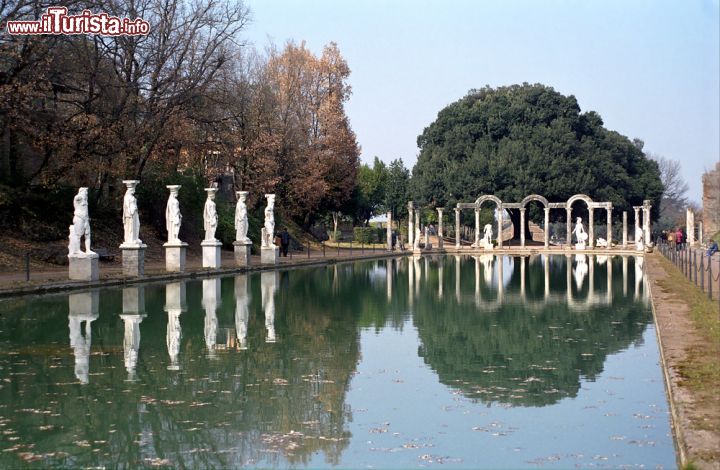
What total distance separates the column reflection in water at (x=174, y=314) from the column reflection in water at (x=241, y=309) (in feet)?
2.94

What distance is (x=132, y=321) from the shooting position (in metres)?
16.4

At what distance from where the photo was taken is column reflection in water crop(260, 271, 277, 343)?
49.1 feet

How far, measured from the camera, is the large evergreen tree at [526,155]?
6456 cm

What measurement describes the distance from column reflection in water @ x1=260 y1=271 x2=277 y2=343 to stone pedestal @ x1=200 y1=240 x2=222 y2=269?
1.58 m

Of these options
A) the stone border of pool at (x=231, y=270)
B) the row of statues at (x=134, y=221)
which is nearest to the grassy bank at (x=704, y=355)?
the stone border of pool at (x=231, y=270)

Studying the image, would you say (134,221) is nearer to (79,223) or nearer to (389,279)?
(79,223)

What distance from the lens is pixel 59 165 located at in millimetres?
33000

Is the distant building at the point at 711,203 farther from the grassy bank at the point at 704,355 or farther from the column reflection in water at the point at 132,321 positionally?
the column reflection in water at the point at 132,321

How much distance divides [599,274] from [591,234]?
2796 centimetres

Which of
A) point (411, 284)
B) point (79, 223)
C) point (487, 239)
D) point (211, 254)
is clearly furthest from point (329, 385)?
point (487, 239)

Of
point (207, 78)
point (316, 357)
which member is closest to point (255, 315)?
point (316, 357)

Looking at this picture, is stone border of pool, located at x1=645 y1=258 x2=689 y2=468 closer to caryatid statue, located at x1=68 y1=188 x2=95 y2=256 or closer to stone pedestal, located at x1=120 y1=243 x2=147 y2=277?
caryatid statue, located at x1=68 y1=188 x2=95 y2=256

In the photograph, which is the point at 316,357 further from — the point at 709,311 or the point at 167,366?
the point at 709,311

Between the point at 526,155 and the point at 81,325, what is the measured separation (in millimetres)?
52353
